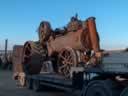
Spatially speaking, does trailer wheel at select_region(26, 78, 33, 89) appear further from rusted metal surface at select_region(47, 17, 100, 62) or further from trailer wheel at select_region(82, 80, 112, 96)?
trailer wheel at select_region(82, 80, 112, 96)

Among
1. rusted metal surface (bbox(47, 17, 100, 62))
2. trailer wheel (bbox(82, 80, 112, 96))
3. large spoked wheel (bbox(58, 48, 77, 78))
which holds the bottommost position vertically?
trailer wheel (bbox(82, 80, 112, 96))

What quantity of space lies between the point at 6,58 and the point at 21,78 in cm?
1863

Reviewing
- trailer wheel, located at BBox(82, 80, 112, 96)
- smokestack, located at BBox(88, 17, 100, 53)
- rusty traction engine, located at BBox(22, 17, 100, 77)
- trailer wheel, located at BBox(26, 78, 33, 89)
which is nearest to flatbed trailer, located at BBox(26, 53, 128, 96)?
trailer wheel, located at BBox(82, 80, 112, 96)

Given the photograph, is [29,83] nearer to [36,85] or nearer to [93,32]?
[36,85]

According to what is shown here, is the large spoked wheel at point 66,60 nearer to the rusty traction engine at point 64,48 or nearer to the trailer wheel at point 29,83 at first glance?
the rusty traction engine at point 64,48

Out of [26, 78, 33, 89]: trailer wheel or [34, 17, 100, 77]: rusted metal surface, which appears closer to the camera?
[34, 17, 100, 77]: rusted metal surface

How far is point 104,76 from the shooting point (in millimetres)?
9938

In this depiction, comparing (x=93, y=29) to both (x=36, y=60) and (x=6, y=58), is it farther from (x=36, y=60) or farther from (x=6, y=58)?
(x=6, y=58)

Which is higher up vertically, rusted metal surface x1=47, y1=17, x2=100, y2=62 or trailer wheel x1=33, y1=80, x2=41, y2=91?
rusted metal surface x1=47, y1=17, x2=100, y2=62

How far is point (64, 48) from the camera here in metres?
14.3

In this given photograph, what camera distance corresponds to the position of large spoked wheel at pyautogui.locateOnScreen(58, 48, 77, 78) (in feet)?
44.1

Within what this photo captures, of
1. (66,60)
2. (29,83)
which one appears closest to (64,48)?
(66,60)

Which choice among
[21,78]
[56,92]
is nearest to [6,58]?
[21,78]

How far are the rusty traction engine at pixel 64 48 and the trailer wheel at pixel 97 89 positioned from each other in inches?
35.4
